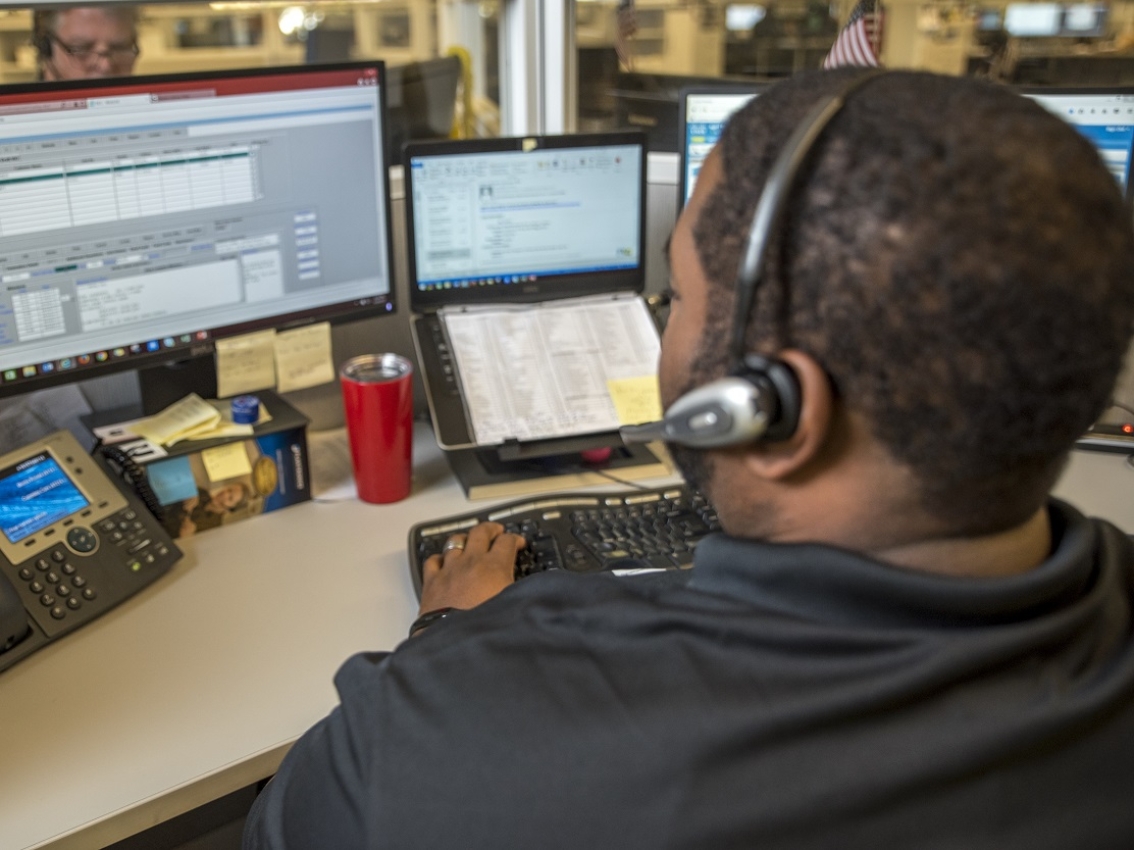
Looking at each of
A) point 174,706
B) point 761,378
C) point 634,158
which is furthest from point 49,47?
point 761,378

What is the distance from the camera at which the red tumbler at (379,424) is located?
1257mm

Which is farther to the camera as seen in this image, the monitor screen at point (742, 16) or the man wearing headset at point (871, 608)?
the monitor screen at point (742, 16)

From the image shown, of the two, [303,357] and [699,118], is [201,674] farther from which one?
[699,118]

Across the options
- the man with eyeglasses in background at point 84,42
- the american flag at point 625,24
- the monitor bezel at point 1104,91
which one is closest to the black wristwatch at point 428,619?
the monitor bezel at point 1104,91

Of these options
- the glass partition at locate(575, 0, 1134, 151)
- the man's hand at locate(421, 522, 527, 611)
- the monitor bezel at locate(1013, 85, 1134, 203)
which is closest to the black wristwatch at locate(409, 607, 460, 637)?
the man's hand at locate(421, 522, 527, 611)

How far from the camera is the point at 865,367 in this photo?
1.87ft

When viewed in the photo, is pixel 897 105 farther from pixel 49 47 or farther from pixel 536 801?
pixel 49 47

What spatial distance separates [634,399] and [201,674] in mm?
638

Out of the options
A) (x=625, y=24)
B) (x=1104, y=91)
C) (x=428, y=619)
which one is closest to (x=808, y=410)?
(x=428, y=619)

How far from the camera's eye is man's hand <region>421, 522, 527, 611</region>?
102cm

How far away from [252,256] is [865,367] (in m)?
0.88

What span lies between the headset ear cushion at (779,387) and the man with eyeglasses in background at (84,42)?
1649 mm

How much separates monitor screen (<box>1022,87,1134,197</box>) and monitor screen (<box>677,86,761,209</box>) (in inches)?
15.6

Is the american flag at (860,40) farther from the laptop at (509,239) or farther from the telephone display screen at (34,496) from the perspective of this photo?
the telephone display screen at (34,496)
